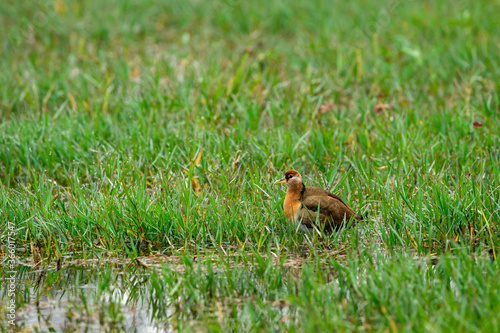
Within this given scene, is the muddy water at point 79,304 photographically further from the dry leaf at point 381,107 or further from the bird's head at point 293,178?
the dry leaf at point 381,107

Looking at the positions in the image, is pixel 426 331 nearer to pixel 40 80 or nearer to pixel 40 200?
pixel 40 200

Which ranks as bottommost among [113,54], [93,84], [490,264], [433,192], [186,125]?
[490,264]

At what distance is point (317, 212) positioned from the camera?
14.8 ft

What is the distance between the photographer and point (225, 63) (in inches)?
344

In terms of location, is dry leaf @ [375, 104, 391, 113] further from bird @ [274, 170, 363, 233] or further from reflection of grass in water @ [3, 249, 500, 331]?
reflection of grass in water @ [3, 249, 500, 331]

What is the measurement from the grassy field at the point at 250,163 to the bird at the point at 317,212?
0.35ft

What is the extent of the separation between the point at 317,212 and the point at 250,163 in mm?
1457

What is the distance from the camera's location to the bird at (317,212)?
456 centimetres

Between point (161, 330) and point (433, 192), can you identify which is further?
point (433, 192)

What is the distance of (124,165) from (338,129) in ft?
6.98

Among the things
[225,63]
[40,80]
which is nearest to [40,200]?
[40,80]

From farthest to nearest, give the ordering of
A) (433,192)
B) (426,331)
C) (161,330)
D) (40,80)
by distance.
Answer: (40,80) < (433,192) < (161,330) < (426,331)

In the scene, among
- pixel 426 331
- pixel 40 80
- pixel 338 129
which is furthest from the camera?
pixel 40 80

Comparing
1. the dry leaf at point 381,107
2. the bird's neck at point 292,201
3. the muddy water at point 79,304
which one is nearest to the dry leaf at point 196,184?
the bird's neck at point 292,201
